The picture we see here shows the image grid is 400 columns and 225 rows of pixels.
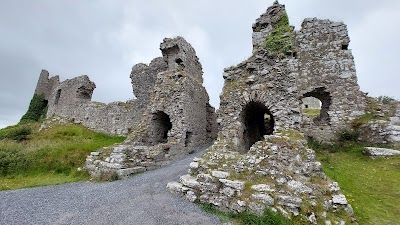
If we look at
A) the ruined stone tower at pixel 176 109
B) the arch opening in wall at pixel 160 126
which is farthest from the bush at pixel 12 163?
the arch opening in wall at pixel 160 126

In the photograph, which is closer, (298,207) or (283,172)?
(298,207)

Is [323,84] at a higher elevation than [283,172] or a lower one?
higher

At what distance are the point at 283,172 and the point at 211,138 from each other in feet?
38.5

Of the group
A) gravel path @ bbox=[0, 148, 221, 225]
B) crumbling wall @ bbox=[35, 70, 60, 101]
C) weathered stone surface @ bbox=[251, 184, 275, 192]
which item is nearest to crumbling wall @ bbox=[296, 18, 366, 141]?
weathered stone surface @ bbox=[251, 184, 275, 192]

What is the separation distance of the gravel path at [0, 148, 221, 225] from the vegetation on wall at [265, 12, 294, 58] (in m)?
6.83

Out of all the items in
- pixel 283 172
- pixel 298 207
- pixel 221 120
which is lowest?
pixel 298 207

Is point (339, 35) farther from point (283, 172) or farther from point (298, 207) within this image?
point (298, 207)

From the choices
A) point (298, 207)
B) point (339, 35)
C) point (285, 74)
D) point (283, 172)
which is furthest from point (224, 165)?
point (339, 35)

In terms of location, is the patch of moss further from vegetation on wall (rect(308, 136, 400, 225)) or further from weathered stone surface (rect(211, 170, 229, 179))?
weathered stone surface (rect(211, 170, 229, 179))

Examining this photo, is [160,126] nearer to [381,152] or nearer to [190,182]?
[190,182]

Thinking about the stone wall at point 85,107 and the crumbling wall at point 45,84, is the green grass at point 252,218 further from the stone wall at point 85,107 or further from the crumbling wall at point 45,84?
the crumbling wall at point 45,84

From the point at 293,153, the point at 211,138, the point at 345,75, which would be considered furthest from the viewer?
the point at 211,138

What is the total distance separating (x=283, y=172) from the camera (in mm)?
6820

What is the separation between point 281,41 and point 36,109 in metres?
32.7
